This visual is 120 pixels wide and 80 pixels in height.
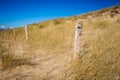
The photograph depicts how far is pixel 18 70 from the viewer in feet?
15.0

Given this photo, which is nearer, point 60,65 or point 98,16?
point 60,65

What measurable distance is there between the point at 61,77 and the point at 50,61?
1467 millimetres

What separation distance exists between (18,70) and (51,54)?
199 cm

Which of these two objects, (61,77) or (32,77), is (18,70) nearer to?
(32,77)

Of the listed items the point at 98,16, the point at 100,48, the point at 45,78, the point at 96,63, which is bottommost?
the point at 45,78

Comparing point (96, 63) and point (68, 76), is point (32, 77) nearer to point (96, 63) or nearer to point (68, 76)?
point (68, 76)

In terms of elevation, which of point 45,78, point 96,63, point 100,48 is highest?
point 100,48

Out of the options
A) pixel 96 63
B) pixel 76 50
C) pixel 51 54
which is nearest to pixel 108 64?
pixel 96 63

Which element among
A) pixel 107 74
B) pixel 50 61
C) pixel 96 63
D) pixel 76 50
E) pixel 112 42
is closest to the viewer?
pixel 107 74

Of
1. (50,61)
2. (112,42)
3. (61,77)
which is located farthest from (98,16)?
(61,77)

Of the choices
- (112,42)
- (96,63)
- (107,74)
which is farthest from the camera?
(112,42)

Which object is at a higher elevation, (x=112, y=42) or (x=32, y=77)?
(x=112, y=42)

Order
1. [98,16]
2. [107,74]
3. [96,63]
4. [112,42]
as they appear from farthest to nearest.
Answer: [98,16] < [112,42] < [96,63] < [107,74]

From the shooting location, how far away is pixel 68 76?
3984 millimetres
